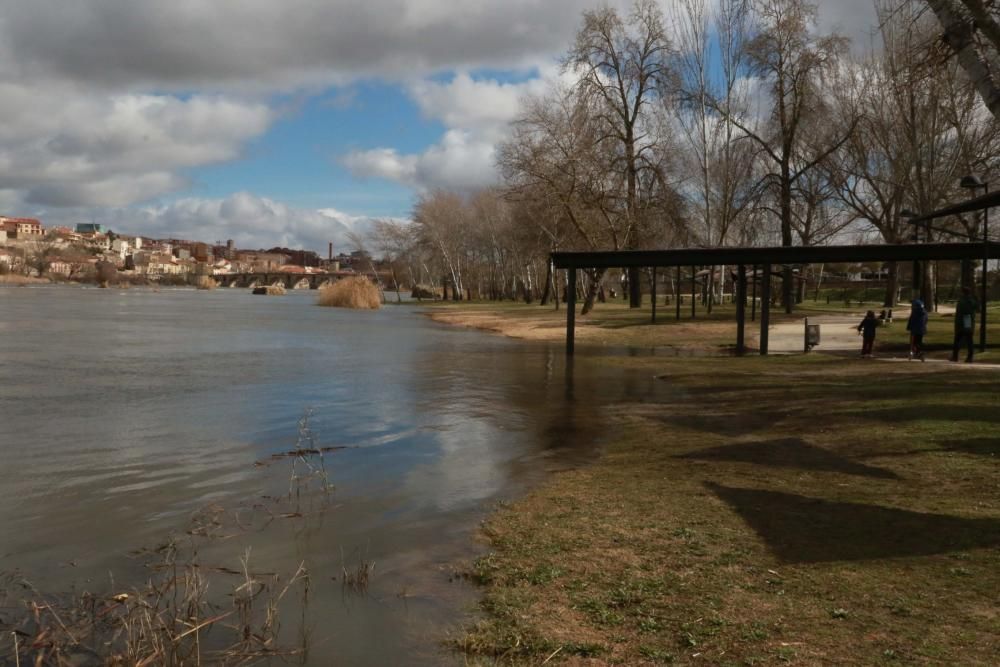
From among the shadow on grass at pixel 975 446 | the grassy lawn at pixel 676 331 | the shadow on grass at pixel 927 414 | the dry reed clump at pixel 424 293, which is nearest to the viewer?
the shadow on grass at pixel 975 446

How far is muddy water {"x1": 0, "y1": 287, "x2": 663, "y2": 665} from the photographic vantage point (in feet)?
19.6

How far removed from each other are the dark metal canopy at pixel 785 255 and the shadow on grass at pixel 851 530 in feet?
51.4

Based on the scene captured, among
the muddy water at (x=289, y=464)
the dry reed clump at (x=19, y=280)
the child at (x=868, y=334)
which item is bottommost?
the muddy water at (x=289, y=464)

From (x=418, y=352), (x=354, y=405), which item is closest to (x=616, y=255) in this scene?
(x=418, y=352)

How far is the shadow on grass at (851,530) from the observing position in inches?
235

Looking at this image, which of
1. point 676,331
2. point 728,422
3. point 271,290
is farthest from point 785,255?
point 271,290

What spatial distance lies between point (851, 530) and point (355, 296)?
66222 millimetres

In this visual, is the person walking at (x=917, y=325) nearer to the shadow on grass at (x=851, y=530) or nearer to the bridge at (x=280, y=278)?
the shadow on grass at (x=851, y=530)

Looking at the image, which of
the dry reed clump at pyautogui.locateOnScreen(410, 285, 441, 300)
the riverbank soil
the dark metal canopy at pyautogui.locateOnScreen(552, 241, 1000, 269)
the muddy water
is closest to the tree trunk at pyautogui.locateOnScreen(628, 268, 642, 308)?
the dark metal canopy at pyautogui.locateOnScreen(552, 241, 1000, 269)

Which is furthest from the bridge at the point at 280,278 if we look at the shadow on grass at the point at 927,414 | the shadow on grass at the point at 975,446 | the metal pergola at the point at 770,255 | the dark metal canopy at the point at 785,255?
the shadow on grass at the point at 975,446

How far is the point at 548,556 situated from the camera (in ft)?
20.4

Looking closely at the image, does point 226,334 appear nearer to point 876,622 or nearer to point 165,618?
point 165,618

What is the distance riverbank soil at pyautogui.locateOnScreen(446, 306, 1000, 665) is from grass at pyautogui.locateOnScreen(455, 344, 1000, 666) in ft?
0.06

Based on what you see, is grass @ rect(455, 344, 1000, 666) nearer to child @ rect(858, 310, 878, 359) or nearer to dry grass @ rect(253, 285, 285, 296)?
child @ rect(858, 310, 878, 359)
